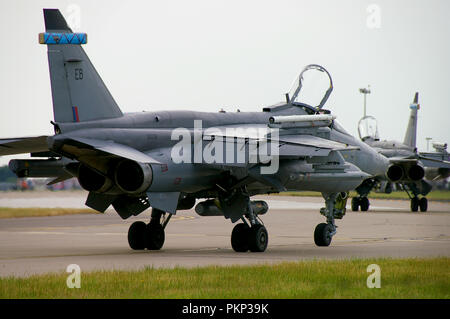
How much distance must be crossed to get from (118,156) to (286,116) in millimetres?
4438

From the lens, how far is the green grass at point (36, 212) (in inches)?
1256

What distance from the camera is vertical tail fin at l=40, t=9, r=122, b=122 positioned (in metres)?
14.7

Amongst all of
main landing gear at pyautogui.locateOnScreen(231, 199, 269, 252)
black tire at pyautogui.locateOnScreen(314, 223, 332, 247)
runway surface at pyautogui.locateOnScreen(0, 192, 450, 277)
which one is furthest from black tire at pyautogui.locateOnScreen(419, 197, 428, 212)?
main landing gear at pyautogui.locateOnScreen(231, 199, 269, 252)

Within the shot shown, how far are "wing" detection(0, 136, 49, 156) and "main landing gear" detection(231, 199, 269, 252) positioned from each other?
4.51 meters

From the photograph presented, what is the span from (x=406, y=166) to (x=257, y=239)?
2284 cm

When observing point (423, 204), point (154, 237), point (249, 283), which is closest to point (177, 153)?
point (154, 237)

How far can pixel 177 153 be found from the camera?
15867 millimetres

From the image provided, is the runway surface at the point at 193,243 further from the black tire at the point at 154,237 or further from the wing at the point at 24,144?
the wing at the point at 24,144

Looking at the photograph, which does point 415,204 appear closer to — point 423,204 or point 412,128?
point 423,204

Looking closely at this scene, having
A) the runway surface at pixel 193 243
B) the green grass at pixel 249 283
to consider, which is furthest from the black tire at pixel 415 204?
the green grass at pixel 249 283

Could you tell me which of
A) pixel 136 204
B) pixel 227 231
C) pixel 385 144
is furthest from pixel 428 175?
pixel 136 204

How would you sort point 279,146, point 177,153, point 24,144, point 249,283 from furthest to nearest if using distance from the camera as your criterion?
point 24,144 < point 279,146 < point 177,153 < point 249,283

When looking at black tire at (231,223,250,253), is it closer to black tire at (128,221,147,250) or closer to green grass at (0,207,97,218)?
black tire at (128,221,147,250)
